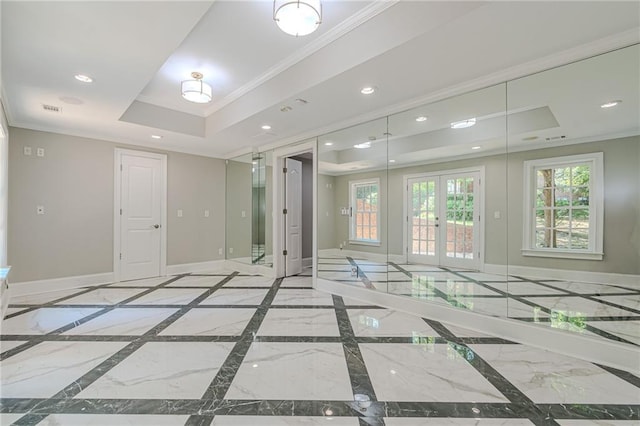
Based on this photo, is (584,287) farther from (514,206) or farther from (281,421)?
(281,421)

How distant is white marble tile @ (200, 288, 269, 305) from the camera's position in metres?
3.58

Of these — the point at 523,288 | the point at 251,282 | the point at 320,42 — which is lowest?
the point at 251,282

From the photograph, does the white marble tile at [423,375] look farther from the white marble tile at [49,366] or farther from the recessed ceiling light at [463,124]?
the recessed ceiling light at [463,124]

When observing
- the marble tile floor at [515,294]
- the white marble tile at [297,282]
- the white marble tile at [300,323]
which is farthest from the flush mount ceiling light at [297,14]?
the white marble tile at [297,282]

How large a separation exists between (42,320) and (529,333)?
4.77 m

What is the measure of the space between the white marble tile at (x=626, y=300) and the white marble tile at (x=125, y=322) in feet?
16.3

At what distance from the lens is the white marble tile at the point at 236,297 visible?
11.7 ft

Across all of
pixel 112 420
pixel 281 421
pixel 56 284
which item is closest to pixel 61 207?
pixel 56 284

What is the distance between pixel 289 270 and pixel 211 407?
3.57m

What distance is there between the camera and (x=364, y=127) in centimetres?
380

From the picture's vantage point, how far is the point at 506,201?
13.0 feet

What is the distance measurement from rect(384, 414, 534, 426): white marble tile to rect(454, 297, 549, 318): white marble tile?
1.39 m

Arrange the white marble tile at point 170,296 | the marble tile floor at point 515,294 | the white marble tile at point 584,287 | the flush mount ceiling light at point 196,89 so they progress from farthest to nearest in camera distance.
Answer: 1. the white marble tile at point 170,296
2. the white marble tile at point 584,287
3. the flush mount ceiling light at point 196,89
4. the marble tile floor at point 515,294

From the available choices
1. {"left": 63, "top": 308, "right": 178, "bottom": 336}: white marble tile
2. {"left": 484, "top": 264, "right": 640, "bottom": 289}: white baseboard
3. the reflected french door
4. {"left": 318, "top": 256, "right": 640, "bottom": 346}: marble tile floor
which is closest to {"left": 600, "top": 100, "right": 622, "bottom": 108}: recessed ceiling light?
the reflected french door
